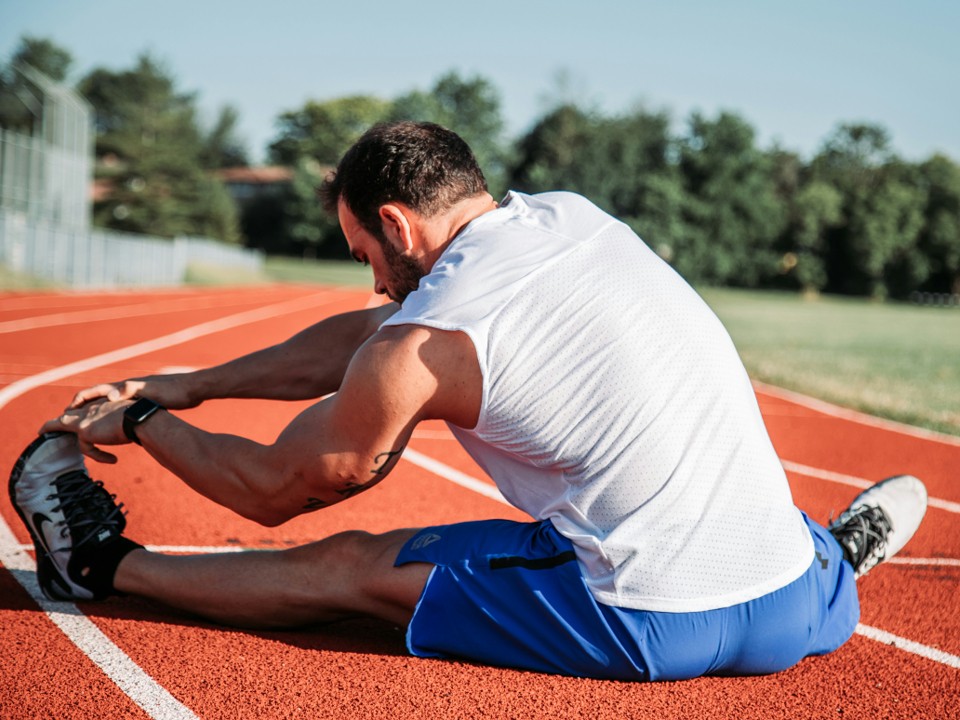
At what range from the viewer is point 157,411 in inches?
109

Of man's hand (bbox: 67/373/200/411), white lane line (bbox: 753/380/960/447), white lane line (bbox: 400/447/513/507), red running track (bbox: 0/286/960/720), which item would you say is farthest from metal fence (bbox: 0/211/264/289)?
man's hand (bbox: 67/373/200/411)

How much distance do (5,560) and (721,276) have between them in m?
69.2

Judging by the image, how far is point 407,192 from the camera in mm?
2422

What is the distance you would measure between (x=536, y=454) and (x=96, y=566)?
60.4 inches

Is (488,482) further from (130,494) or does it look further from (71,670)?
(71,670)

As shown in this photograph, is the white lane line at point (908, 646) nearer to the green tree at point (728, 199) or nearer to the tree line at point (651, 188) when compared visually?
the tree line at point (651, 188)

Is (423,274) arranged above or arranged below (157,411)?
above

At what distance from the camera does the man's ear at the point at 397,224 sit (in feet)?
7.99

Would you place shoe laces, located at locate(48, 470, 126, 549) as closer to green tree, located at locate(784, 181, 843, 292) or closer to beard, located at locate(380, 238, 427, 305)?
beard, located at locate(380, 238, 427, 305)

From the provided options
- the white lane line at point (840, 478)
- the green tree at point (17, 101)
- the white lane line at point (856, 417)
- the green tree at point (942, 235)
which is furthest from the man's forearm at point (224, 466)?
the green tree at point (942, 235)

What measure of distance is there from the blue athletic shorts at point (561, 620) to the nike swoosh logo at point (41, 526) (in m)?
1.19

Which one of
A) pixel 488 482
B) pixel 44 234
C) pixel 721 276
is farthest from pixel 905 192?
pixel 488 482

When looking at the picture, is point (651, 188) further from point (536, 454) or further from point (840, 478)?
point (536, 454)

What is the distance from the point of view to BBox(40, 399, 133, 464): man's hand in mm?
2805
